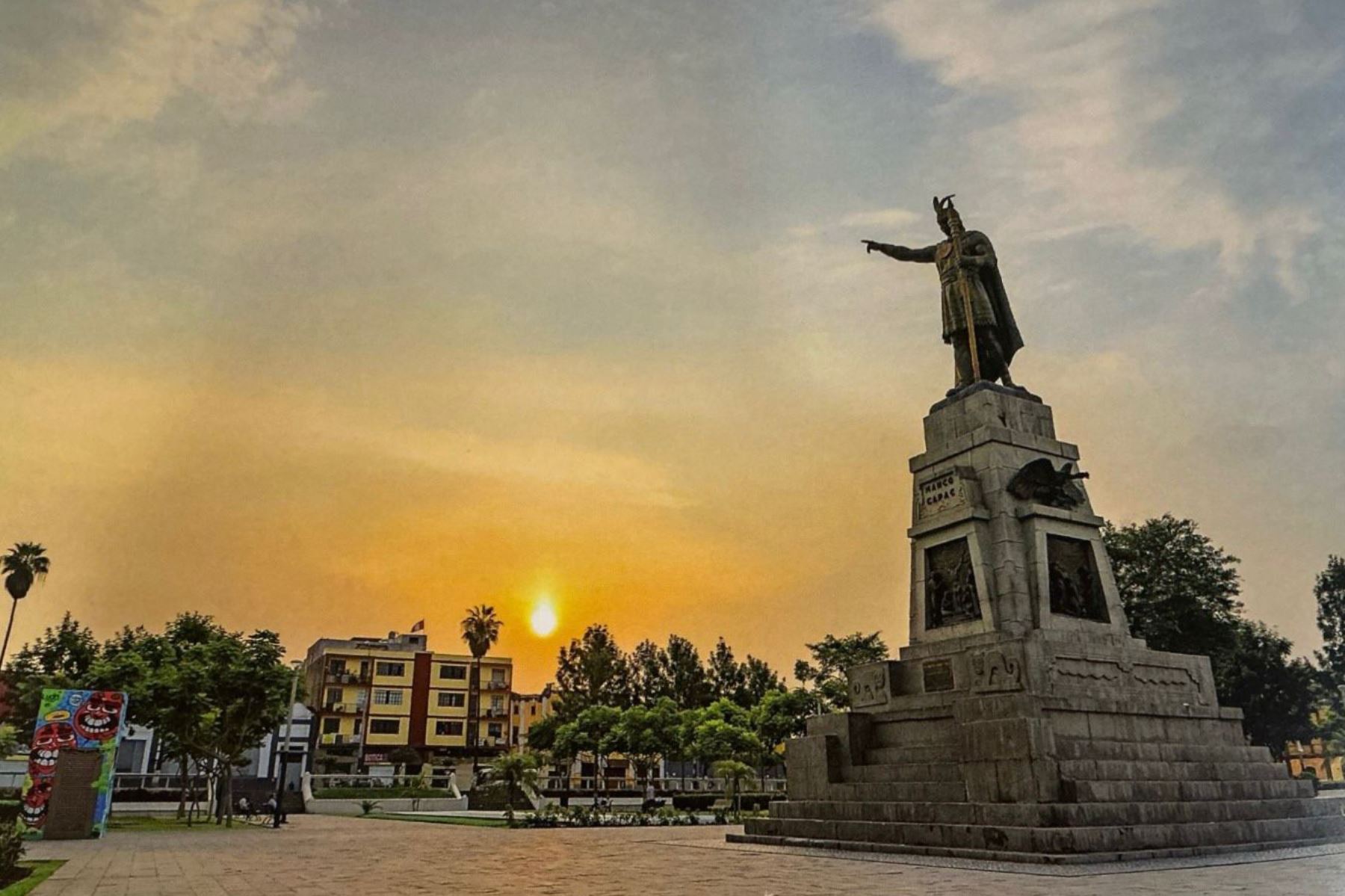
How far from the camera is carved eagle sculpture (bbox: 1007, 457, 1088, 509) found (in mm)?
18344

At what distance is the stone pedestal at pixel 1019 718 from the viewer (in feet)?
42.8

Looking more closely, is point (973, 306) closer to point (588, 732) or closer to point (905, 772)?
point (905, 772)

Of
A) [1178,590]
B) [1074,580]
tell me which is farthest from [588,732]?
[1074,580]

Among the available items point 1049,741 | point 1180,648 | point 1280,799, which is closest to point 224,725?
point 1049,741

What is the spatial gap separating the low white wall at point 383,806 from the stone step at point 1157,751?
37.4 metres

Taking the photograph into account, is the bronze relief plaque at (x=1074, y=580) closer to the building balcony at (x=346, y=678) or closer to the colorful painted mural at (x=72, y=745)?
the colorful painted mural at (x=72, y=745)

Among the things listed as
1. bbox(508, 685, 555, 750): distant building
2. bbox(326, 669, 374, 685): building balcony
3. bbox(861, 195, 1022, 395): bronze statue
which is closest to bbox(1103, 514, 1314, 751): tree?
bbox(861, 195, 1022, 395): bronze statue

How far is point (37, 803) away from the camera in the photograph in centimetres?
2141

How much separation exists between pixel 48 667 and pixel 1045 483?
48057mm

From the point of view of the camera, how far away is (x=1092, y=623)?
1775 centimetres

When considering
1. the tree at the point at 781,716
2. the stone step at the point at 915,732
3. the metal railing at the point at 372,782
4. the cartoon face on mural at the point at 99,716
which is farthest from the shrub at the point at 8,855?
the metal railing at the point at 372,782

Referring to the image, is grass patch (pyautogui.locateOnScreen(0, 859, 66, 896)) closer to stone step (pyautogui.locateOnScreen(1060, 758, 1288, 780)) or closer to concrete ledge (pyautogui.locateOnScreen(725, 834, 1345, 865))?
concrete ledge (pyautogui.locateOnScreen(725, 834, 1345, 865))

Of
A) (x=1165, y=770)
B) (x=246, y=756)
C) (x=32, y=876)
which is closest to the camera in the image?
(x=32, y=876)

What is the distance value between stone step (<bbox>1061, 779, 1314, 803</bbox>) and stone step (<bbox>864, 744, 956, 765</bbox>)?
273cm
